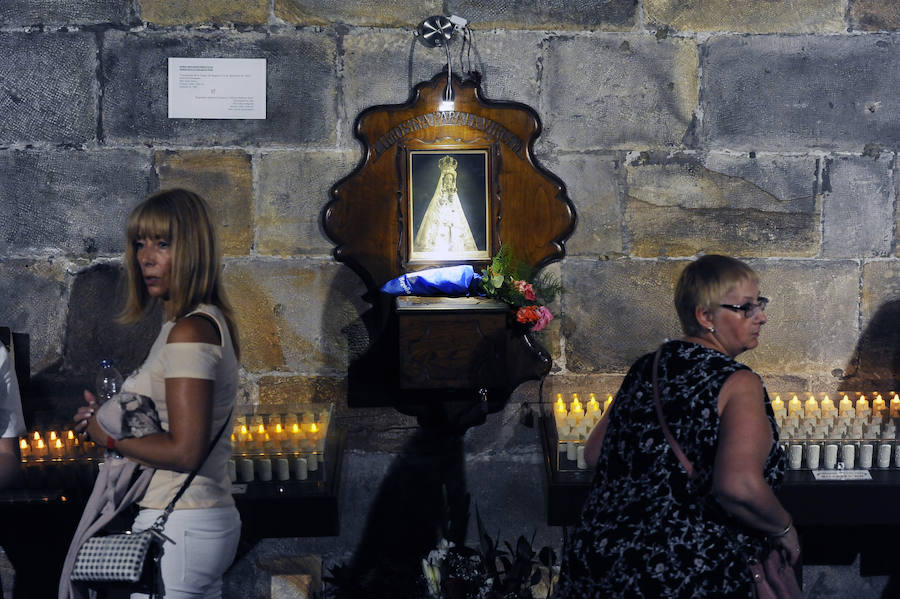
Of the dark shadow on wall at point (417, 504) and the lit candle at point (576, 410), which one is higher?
the lit candle at point (576, 410)

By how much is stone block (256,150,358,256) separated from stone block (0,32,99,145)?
0.86 meters

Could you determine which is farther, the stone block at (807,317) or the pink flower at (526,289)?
the stone block at (807,317)

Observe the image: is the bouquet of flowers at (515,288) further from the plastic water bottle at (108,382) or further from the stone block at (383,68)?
the plastic water bottle at (108,382)

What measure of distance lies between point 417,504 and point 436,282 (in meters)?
1.15

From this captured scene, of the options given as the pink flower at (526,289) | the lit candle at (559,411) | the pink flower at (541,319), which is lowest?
the lit candle at (559,411)

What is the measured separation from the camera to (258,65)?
13.8 ft

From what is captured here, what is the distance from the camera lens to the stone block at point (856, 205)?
4340mm

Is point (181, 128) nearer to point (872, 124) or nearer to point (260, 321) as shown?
point (260, 321)

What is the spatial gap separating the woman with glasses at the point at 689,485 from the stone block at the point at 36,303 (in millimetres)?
3014

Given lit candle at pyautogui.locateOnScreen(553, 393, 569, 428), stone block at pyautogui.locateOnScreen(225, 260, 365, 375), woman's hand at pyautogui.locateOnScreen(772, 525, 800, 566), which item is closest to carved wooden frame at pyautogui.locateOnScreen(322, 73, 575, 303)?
stone block at pyautogui.locateOnScreen(225, 260, 365, 375)

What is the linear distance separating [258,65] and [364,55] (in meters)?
0.50

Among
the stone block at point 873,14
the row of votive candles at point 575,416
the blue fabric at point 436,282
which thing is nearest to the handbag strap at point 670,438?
the row of votive candles at point 575,416

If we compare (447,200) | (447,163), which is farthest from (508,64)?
(447,200)

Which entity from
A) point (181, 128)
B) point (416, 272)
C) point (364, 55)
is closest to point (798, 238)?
point (416, 272)
